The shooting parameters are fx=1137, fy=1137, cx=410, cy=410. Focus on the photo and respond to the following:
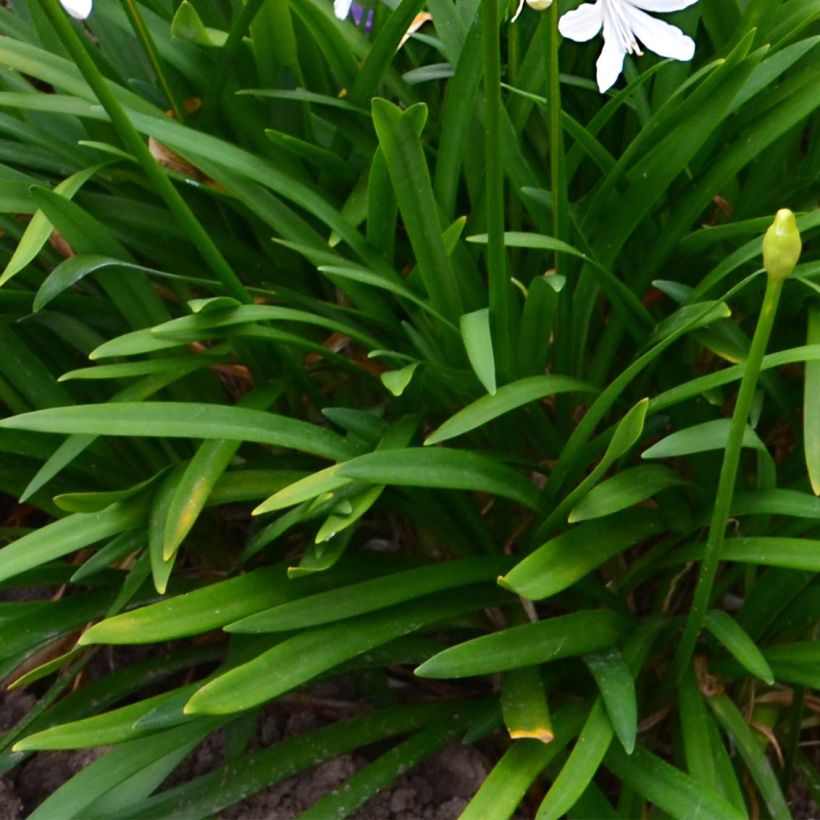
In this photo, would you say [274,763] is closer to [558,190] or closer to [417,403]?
[417,403]

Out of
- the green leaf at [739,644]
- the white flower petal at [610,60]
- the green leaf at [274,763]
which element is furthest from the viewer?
the green leaf at [274,763]

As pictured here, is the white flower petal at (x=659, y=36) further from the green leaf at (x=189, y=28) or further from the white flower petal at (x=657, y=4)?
the green leaf at (x=189, y=28)

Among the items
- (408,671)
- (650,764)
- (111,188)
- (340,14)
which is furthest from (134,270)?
(650,764)

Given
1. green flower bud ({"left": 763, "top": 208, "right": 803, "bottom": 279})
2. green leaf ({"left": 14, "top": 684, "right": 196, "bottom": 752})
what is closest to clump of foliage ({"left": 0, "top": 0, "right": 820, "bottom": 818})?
green leaf ({"left": 14, "top": 684, "right": 196, "bottom": 752})

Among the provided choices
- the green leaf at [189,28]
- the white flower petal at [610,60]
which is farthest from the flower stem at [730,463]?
the green leaf at [189,28]

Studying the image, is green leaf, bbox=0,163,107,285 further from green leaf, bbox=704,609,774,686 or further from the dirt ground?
green leaf, bbox=704,609,774,686

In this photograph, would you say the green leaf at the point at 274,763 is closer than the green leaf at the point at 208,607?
No
